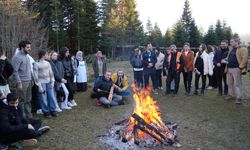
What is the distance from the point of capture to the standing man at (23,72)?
693 cm

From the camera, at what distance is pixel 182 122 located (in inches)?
304

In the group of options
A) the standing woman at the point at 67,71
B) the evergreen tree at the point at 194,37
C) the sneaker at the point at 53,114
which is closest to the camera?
the sneaker at the point at 53,114

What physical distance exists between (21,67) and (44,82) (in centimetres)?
116

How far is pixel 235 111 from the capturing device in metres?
8.64

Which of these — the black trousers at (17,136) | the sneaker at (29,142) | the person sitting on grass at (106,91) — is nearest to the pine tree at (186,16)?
the person sitting on grass at (106,91)

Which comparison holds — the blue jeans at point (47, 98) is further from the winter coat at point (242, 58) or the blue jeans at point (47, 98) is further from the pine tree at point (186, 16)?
the pine tree at point (186, 16)

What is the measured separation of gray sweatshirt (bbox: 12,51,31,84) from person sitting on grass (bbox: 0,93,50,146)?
3.89 ft

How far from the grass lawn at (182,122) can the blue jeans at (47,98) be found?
0.39m

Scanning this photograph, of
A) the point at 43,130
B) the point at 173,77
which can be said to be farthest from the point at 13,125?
the point at 173,77

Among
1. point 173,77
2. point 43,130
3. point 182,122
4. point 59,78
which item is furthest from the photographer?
point 173,77

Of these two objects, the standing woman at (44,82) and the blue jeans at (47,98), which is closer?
the standing woman at (44,82)

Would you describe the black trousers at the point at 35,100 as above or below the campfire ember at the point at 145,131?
above

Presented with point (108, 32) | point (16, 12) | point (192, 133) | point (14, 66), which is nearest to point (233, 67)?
point (192, 133)

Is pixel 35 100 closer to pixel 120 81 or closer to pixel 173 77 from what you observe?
pixel 120 81
